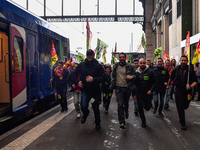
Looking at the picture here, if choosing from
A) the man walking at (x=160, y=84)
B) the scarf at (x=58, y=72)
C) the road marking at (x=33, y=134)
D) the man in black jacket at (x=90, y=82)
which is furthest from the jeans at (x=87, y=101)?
the man walking at (x=160, y=84)

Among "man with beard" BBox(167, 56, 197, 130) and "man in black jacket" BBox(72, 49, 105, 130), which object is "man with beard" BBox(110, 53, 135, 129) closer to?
"man in black jacket" BBox(72, 49, 105, 130)

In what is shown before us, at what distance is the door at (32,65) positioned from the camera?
21.2 ft

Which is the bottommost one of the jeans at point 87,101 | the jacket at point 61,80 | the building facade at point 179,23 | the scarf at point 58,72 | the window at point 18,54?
the jeans at point 87,101

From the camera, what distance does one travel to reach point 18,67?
19.3 ft

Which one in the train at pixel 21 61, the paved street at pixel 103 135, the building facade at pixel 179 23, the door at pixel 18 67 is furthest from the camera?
the building facade at pixel 179 23

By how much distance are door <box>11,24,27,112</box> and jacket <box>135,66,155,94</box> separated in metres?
3.12

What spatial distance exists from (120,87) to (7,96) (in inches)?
123

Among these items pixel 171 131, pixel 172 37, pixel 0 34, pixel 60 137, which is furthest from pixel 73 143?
pixel 172 37

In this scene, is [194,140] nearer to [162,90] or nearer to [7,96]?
[162,90]

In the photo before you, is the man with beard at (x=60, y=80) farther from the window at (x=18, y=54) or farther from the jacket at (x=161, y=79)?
the jacket at (x=161, y=79)

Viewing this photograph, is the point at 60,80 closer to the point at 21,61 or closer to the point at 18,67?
the point at 21,61

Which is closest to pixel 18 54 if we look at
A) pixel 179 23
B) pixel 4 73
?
pixel 4 73

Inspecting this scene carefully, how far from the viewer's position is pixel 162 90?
24.0 ft

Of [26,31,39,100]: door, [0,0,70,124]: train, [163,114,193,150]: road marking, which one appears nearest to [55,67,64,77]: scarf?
[0,0,70,124]: train
